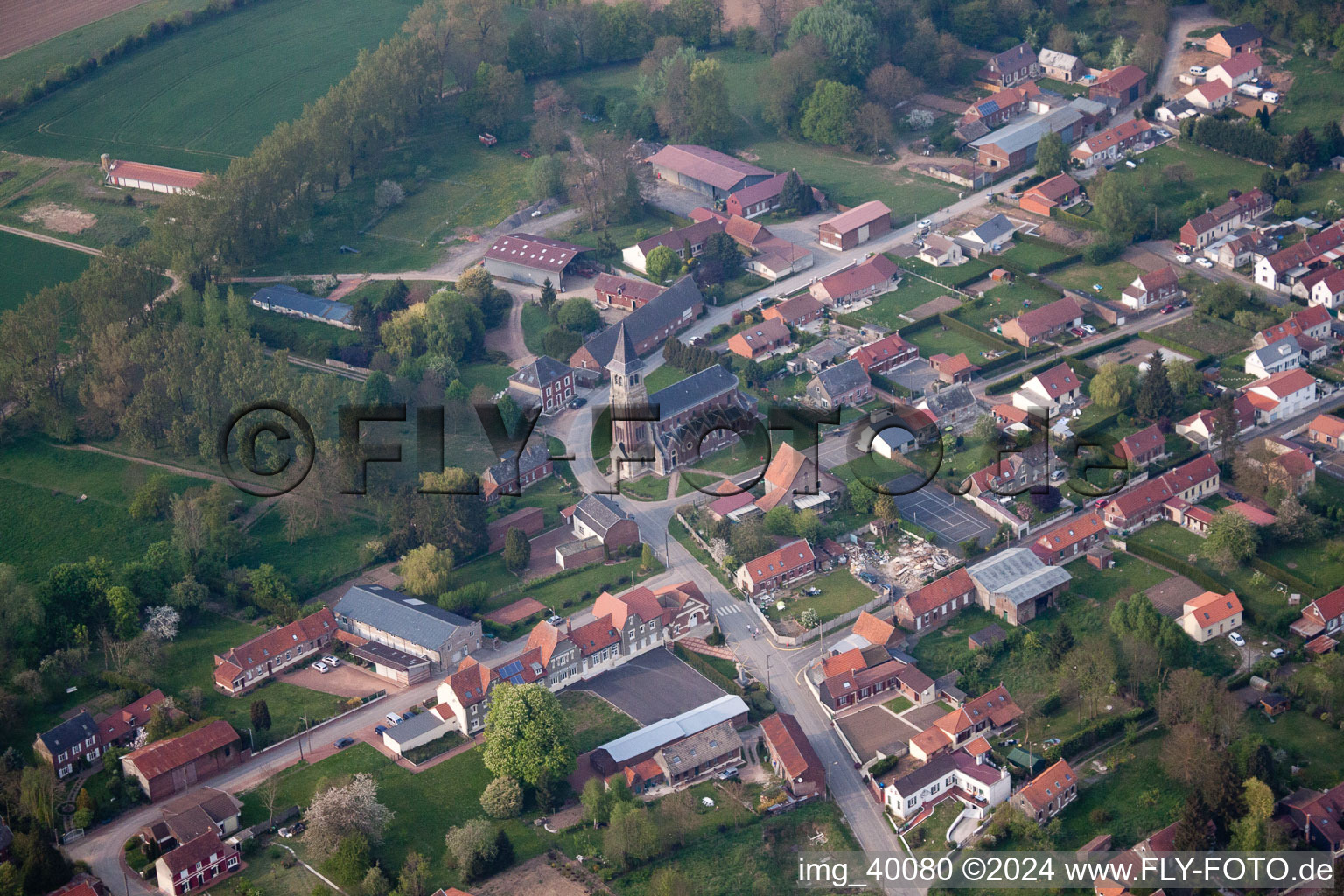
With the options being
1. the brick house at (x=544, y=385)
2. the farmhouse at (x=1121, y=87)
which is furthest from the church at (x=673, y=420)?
the farmhouse at (x=1121, y=87)

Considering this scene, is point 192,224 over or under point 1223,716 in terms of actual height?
over

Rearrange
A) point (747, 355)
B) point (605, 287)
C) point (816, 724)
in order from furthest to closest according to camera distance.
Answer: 1. point (605, 287)
2. point (747, 355)
3. point (816, 724)

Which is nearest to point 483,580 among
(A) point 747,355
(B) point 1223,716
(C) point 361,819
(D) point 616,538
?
(D) point 616,538

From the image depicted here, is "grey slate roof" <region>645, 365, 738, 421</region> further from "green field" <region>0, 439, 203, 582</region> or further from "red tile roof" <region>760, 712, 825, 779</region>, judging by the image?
"green field" <region>0, 439, 203, 582</region>

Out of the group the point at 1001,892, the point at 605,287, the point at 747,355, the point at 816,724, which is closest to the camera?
the point at 1001,892

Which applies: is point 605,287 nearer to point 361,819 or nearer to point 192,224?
point 192,224

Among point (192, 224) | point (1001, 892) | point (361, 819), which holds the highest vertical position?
point (192, 224)

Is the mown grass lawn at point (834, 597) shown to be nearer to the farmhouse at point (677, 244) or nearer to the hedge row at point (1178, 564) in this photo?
the hedge row at point (1178, 564)

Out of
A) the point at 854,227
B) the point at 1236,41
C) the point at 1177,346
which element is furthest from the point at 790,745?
the point at 1236,41

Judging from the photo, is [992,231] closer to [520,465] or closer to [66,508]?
[520,465]
